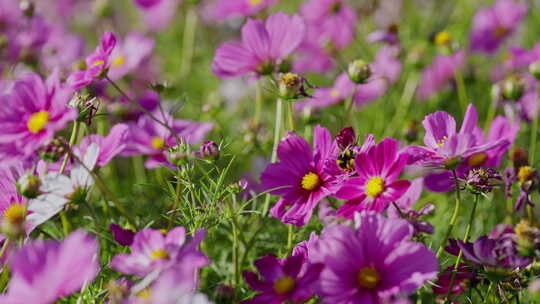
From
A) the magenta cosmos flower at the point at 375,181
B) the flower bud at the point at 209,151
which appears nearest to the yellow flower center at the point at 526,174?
the magenta cosmos flower at the point at 375,181

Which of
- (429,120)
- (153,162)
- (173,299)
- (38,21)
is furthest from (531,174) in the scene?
(38,21)

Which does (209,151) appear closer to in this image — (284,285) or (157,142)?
(284,285)

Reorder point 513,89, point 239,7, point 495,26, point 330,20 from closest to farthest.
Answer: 1. point 513,89
2. point 239,7
3. point 495,26
4. point 330,20

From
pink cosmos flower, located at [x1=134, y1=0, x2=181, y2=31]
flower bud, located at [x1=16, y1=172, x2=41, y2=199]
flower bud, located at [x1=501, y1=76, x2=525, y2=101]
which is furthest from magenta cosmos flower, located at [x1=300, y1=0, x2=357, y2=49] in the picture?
flower bud, located at [x1=16, y1=172, x2=41, y2=199]

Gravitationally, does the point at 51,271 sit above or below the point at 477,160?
above

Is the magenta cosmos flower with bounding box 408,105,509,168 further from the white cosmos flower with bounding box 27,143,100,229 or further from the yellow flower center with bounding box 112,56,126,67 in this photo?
the yellow flower center with bounding box 112,56,126,67

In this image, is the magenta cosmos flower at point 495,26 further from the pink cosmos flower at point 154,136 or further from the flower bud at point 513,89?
the pink cosmos flower at point 154,136

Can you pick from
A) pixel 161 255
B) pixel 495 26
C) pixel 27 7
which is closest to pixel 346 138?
pixel 161 255
